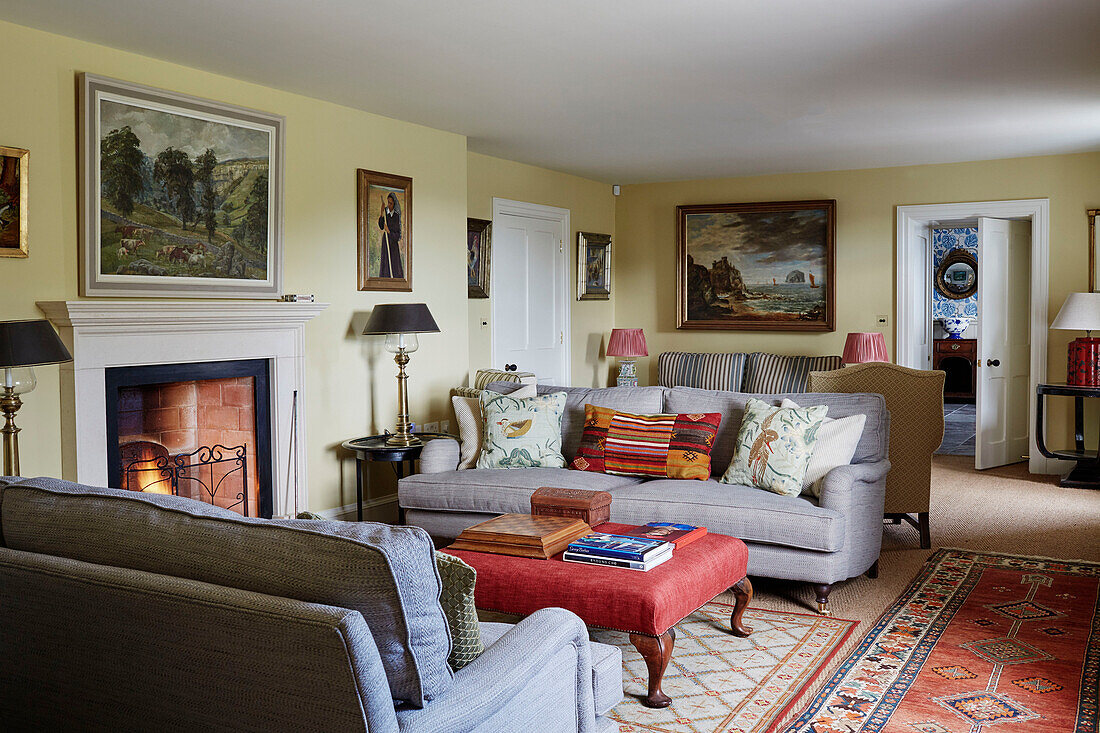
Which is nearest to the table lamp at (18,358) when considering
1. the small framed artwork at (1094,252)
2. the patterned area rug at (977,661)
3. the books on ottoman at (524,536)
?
the books on ottoman at (524,536)

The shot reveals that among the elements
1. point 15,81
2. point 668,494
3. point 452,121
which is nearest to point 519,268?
point 452,121

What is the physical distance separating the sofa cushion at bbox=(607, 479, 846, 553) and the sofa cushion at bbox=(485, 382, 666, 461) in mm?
685

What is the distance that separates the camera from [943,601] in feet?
13.0

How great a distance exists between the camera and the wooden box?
3500 mm

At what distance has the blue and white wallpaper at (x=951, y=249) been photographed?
11.8 metres

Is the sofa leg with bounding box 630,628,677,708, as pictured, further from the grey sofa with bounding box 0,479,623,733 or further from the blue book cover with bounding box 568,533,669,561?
the grey sofa with bounding box 0,479,623,733

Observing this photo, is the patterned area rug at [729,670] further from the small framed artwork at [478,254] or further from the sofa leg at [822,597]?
the small framed artwork at [478,254]

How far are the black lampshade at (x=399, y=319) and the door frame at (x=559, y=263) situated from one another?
6.08 ft

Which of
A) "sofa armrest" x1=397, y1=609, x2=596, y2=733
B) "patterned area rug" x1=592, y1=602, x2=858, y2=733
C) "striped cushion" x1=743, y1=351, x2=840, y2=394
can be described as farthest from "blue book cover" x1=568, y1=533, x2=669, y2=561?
"striped cushion" x1=743, y1=351, x2=840, y2=394

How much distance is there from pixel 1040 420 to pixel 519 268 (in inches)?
162

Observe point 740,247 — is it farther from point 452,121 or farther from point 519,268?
point 452,121

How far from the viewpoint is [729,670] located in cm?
325

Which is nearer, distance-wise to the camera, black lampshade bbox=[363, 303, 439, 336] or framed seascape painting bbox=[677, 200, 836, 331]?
black lampshade bbox=[363, 303, 439, 336]

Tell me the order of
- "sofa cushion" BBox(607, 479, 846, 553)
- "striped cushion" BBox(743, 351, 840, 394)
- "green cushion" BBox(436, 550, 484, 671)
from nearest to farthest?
1. "green cushion" BBox(436, 550, 484, 671)
2. "sofa cushion" BBox(607, 479, 846, 553)
3. "striped cushion" BBox(743, 351, 840, 394)
